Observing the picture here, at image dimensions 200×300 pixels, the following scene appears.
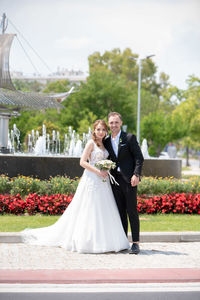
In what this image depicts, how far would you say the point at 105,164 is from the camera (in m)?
7.07

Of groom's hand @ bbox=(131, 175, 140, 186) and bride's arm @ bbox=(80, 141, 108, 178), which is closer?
groom's hand @ bbox=(131, 175, 140, 186)

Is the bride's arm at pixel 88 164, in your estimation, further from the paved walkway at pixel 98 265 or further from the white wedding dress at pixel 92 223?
the paved walkway at pixel 98 265

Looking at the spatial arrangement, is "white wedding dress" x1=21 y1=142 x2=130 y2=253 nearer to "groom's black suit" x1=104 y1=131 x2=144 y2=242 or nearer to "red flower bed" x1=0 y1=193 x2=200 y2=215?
"groom's black suit" x1=104 y1=131 x2=144 y2=242

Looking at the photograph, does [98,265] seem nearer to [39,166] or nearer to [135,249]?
[135,249]

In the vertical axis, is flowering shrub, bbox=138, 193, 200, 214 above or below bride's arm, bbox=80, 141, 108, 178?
below

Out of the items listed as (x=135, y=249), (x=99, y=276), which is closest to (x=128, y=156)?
(x=135, y=249)

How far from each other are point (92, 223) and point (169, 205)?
4436 millimetres

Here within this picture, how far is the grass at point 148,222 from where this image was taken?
28.5 ft

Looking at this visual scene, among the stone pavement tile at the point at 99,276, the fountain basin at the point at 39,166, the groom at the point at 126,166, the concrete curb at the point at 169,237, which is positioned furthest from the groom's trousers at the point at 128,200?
the fountain basin at the point at 39,166

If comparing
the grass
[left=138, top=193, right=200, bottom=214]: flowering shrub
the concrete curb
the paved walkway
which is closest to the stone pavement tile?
the paved walkway

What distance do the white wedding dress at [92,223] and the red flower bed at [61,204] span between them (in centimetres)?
284

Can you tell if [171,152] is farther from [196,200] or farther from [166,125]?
[196,200]

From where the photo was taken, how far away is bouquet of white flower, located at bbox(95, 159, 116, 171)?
7.05 metres

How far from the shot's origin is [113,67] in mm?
79250
